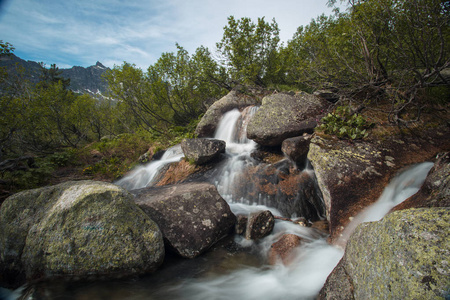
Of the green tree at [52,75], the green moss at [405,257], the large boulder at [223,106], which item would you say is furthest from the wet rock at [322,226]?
the green tree at [52,75]

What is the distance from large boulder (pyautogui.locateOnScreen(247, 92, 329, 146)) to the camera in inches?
305

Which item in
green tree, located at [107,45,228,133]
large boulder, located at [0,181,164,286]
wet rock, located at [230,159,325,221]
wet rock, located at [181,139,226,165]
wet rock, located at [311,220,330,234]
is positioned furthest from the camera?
green tree, located at [107,45,228,133]

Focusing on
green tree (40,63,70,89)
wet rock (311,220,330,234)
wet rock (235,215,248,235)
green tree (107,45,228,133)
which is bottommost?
wet rock (311,220,330,234)

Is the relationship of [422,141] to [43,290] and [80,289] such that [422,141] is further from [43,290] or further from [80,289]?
[43,290]

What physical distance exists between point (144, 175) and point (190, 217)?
21.2ft

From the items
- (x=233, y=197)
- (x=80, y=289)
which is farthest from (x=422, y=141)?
(x=80, y=289)

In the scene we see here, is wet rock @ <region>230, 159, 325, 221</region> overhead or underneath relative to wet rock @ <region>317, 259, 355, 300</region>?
overhead

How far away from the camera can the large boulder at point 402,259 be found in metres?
1.56

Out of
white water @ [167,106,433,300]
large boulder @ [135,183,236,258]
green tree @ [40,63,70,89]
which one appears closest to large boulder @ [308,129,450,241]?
white water @ [167,106,433,300]

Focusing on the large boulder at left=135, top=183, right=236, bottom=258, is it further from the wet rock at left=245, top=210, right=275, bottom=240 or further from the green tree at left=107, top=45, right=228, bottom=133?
the green tree at left=107, top=45, right=228, bottom=133

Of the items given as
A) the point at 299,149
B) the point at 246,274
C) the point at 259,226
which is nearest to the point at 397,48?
the point at 299,149

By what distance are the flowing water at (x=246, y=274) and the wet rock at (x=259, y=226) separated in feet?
0.47

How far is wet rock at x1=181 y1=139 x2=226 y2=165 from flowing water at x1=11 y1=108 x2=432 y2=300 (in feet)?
14.5

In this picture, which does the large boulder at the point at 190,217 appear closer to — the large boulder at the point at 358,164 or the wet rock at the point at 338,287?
the wet rock at the point at 338,287
